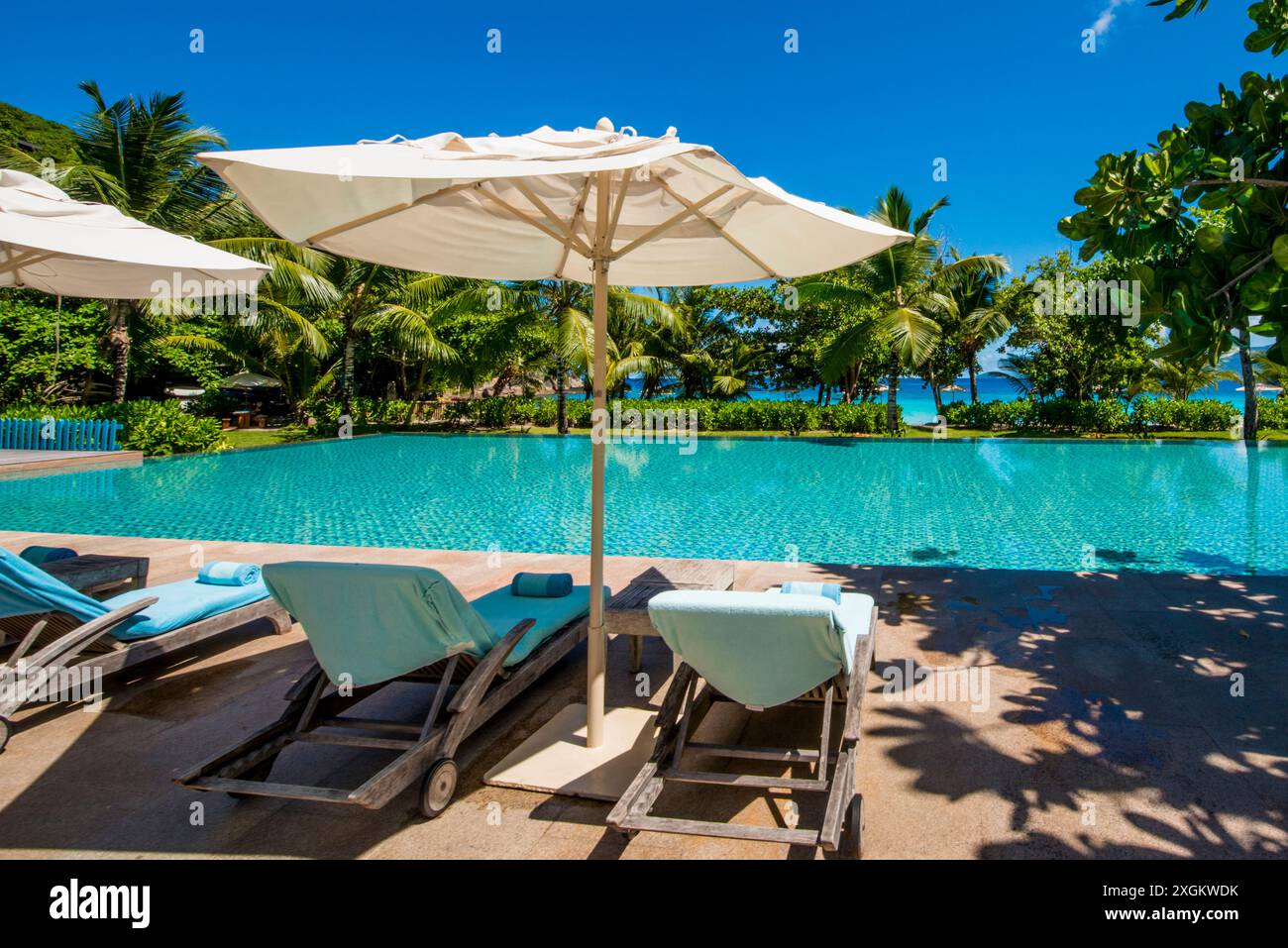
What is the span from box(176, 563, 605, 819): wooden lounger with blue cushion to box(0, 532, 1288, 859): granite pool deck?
0.68 ft

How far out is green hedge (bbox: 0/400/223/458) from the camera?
15844 mm

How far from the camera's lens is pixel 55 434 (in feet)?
49.2

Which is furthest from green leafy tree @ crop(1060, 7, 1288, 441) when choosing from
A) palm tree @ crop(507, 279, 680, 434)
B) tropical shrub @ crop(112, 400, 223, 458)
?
tropical shrub @ crop(112, 400, 223, 458)

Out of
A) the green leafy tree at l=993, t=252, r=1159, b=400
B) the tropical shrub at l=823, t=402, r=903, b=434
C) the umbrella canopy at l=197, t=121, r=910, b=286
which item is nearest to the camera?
the umbrella canopy at l=197, t=121, r=910, b=286

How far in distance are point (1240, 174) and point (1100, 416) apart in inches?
858

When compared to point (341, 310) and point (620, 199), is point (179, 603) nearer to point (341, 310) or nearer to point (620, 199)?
point (620, 199)

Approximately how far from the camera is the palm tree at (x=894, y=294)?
18.6 m

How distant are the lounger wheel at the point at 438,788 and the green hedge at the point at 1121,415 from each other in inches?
940

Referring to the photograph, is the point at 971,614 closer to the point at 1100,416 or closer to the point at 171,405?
the point at 171,405

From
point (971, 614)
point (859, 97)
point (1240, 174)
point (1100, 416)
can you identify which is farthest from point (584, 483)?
point (859, 97)

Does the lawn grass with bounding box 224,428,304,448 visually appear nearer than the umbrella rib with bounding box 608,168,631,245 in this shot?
No

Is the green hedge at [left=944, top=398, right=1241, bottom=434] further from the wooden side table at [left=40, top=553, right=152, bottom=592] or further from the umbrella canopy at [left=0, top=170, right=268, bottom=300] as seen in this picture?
the wooden side table at [left=40, top=553, right=152, bottom=592]

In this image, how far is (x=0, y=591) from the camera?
3570 millimetres

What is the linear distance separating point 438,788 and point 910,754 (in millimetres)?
2071
